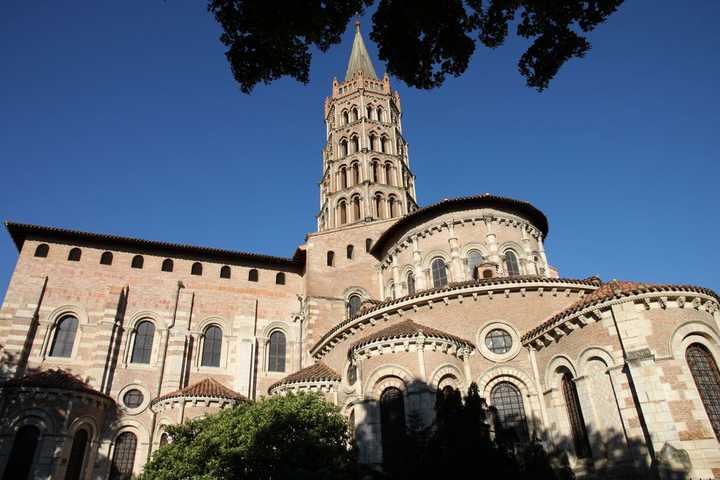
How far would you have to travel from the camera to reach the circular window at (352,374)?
21141 millimetres

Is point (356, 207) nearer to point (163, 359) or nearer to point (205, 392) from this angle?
point (163, 359)

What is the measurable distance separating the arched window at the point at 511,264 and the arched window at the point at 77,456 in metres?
21.5

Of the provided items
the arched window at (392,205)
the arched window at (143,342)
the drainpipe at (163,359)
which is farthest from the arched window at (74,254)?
the arched window at (392,205)

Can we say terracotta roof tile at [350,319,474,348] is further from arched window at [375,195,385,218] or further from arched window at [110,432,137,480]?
arched window at [375,195,385,218]

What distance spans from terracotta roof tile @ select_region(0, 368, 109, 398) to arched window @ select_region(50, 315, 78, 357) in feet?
5.45

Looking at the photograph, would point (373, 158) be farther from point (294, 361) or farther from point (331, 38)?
point (331, 38)

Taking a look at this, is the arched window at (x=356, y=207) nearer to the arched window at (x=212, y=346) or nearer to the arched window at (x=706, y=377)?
the arched window at (x=212, y=346)

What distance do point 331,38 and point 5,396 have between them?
72.4 feet

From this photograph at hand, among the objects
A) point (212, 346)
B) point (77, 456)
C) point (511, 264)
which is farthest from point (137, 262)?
point (511, 264)

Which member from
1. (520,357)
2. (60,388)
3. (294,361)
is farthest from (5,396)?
(520,357)

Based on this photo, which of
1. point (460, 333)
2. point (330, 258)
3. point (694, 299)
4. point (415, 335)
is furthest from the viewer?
point (330, 258)

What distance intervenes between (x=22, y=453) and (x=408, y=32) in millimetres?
23067

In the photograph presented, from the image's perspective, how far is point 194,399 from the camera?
23688 mm

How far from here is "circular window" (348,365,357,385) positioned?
69.4 ft
